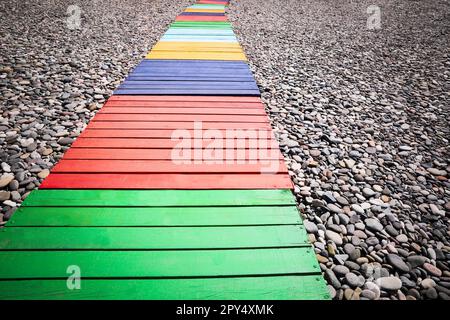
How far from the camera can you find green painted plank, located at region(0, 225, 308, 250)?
76.5 inches

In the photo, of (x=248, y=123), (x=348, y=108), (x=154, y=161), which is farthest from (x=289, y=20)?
Result: (x=154, y=161)

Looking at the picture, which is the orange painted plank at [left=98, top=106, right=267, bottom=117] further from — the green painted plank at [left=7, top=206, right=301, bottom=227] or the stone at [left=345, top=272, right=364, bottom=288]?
the stone at [left=345, top=272, right=364, bottom=288]

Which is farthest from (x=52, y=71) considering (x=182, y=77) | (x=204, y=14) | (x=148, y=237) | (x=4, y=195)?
(x=204, y=14)

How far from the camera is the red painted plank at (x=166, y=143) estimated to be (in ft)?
9.71

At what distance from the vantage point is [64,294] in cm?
165

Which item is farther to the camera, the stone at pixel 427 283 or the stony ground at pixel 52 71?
the stony ground at pixel 52 71

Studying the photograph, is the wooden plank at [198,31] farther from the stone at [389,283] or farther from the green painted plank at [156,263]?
the stone at [389,283]

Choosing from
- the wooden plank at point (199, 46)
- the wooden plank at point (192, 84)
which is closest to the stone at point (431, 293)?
the wooden plank at point (192, 84)

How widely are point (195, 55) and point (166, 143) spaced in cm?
332

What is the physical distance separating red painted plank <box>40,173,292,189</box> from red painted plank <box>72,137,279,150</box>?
0.48 meters

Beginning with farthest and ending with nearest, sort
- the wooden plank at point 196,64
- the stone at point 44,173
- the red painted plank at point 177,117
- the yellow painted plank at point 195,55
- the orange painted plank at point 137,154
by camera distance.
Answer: the yellow painted plank at point 195,55, the wooden plank at point 196,64, the red painted plank at point 177,117, the orange painted plank at point 137,154, the stone at point 44,173

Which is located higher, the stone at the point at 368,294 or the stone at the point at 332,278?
the stone at the point at 332,278

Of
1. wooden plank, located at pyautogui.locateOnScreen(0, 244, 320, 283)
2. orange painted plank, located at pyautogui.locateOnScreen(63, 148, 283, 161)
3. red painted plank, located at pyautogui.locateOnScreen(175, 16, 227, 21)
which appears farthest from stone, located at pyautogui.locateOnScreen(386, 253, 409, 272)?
red painted plank, located at pyautogui.locateOnScreen(175, 16, 227, 21)

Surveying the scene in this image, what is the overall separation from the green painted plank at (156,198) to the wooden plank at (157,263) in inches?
19.1
